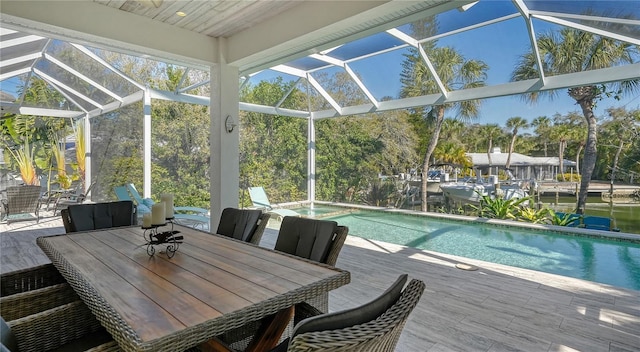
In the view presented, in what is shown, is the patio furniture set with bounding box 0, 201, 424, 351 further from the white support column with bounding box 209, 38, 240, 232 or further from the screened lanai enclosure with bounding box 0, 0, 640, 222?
the screened lanai enclosure with bounding box 0, 0, 640, 222

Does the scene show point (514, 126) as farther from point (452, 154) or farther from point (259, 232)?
point (259, 232)

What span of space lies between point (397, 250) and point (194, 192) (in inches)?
189

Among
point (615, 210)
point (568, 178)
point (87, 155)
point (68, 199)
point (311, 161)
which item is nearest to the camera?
point (615, 210)

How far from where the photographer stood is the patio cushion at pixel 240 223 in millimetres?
2511

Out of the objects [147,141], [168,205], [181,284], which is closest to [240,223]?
[168,205]

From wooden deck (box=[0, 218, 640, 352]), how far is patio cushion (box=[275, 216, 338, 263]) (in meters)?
0.92

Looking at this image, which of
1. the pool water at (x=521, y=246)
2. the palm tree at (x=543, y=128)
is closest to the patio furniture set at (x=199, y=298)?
the pool water at (x=521, y=246)

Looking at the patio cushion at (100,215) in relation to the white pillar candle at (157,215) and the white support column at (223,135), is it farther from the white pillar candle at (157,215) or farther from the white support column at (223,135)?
the white support column at (223,135)

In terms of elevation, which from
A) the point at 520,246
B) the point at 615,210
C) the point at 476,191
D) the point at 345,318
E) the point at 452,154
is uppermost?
the point at 452,154

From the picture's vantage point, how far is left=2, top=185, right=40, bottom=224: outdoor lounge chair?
20.2 feet

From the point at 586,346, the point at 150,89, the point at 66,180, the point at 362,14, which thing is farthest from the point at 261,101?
the point at 586,346

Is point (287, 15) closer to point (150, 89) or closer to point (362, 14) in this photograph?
point (362, 14)

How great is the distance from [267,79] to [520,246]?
21.8 feet

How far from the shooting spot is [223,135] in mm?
4633
